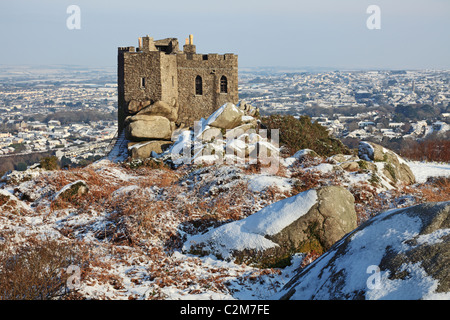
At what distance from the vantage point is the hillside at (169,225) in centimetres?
619

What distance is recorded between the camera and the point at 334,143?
21.0m

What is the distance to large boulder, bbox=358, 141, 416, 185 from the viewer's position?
15.0m

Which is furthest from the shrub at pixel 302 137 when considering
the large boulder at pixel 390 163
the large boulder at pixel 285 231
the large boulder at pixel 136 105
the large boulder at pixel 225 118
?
the large boulder at pixel 285 231

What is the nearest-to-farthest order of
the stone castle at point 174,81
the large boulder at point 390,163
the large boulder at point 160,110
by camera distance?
the large boulder at point 390,163 → the large boulder at point 160,110 → the stone castle at point 174,81

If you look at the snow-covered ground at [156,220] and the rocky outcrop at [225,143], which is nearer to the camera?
the snow-covered ground at [156,220]

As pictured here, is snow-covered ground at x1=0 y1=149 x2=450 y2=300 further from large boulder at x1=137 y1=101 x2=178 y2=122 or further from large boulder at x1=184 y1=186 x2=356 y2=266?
large boulder at x1=137 y1=101 x2=178 y2=122

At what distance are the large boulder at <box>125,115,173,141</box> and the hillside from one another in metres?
7.68

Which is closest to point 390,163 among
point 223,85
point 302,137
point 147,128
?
point 302,137

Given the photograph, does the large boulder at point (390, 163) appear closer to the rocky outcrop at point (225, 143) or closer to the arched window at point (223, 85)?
the rocky outcrop at point (225, 143)

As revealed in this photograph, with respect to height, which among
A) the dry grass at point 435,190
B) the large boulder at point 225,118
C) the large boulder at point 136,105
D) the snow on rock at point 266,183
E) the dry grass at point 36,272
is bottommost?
the dry grass at point 435,190

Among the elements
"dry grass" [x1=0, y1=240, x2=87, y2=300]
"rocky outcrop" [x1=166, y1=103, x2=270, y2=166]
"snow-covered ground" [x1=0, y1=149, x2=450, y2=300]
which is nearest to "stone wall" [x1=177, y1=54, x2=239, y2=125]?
"rocky outcrop" [x1=166, y1=103, x2=270, y2=166]

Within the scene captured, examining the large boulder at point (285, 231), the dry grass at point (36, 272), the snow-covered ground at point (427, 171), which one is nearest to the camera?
the dry grass at point (36, 272)

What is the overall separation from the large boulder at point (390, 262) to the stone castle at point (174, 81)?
20579 millimetres

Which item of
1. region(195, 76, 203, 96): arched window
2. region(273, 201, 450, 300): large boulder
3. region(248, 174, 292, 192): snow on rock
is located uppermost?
region(195, 76, 203, 96): arched window
